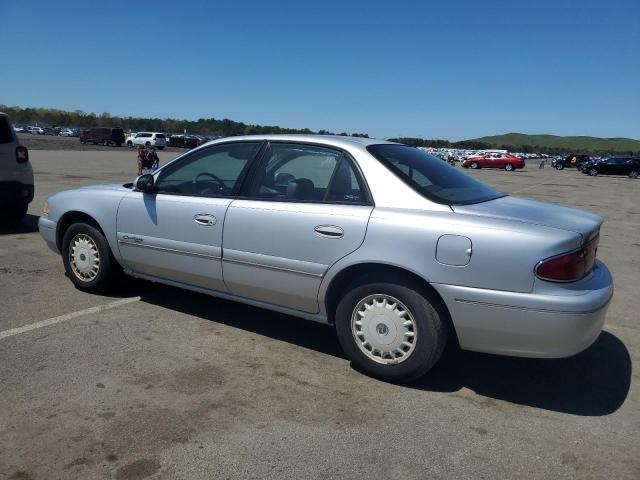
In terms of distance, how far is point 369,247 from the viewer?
324 centimetres

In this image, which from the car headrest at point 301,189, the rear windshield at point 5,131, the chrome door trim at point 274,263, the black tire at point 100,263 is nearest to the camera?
the chrome door trim at point 274,263

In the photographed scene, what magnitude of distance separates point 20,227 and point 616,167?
42.8 meters

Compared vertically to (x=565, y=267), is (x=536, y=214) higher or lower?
higher

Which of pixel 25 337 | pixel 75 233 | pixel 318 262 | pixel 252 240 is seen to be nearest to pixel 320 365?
pixel 318 262

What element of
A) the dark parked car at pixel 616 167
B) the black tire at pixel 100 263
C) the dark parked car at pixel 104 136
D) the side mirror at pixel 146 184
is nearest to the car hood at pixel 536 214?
the side mirror at pixel 146 184

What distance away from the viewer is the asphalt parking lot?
250cm

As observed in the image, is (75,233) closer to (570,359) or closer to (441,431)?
(441,431)

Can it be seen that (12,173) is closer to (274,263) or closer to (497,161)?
(274,263)

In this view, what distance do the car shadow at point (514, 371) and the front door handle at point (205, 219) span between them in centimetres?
91

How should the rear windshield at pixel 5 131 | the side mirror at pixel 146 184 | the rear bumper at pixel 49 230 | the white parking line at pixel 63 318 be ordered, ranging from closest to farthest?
the white parking line at pixel 63 318 → the side mirror at pixel 146 184 → the rear bumper at pixel 49 230 → the rear windshield at pixel 5 131

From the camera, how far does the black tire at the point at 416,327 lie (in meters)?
3.15

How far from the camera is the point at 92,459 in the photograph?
8.08 feet

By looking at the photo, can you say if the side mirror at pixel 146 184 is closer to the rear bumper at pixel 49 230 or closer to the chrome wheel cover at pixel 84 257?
the chrome wheel cover at pixel 84 257

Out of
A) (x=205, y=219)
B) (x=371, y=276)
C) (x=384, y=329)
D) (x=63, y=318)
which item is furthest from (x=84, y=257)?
(x=384, y=329)
